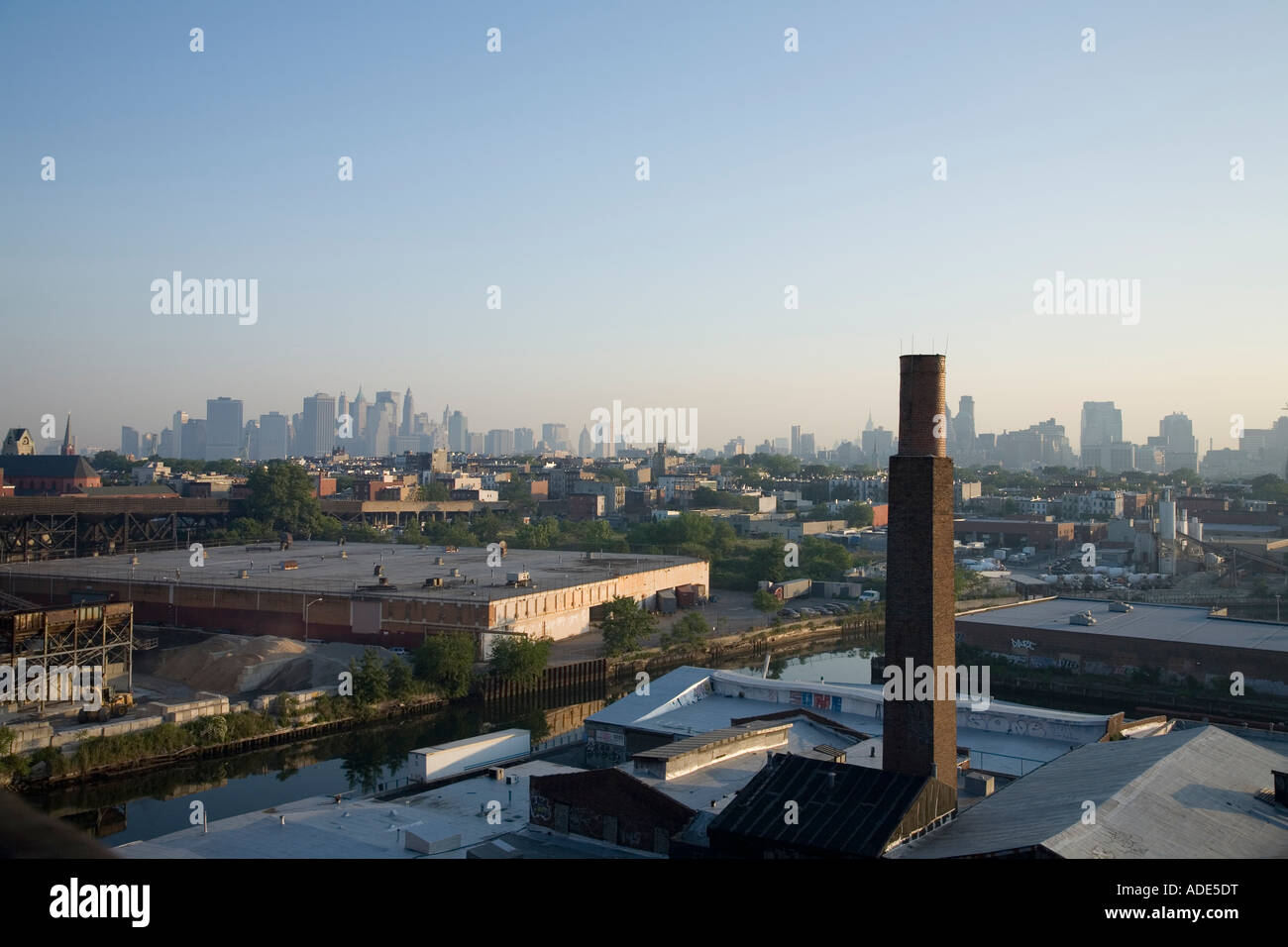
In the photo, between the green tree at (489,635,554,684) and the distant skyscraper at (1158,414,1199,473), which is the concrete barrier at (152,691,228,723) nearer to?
the green tree at (489,635,554,684)

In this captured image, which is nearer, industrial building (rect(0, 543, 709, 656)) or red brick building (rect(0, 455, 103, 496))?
industrial building (rect(0, 543, 709, 656))

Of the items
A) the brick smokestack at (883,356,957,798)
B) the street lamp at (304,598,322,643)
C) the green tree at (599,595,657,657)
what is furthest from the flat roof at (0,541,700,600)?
the brick smokestack at (883,356,957,798)

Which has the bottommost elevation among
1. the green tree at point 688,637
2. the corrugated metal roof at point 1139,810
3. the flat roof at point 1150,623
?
the green tree at point 688,637

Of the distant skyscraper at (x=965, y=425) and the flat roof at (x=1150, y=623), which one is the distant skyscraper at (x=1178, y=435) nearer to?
the distant skyscraper at (x=965, y=425)

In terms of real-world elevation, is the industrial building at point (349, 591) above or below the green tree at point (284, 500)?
below

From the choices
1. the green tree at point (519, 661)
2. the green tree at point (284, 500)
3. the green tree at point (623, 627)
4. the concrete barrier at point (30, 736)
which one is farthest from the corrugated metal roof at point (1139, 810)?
the green tree at point (284, 500)

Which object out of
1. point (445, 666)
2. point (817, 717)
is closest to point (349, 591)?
A: point (445, 666)
